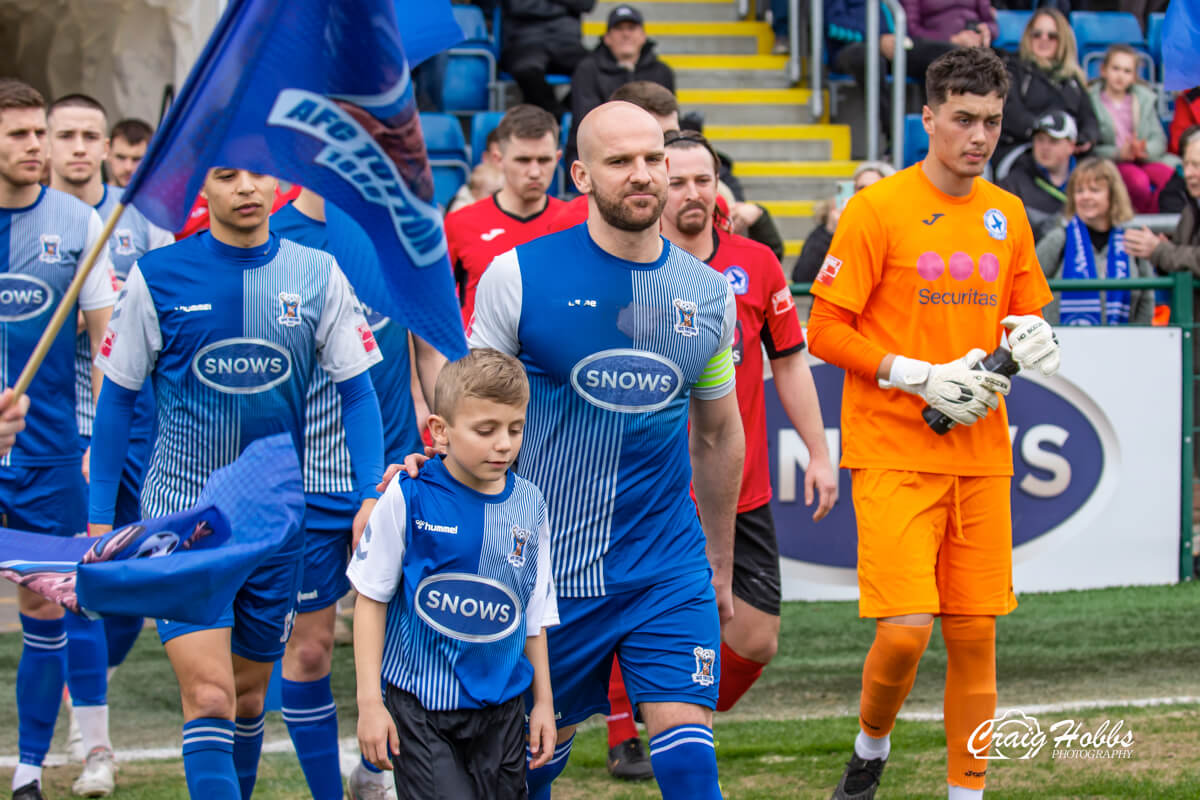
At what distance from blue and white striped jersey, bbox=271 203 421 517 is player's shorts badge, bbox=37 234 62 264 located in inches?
31.7

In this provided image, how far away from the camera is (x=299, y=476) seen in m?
4.00

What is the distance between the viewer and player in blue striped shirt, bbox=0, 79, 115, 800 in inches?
213

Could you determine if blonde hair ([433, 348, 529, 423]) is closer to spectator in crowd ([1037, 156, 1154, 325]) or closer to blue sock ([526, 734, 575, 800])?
blue sock ([526, 734, 575, 800])

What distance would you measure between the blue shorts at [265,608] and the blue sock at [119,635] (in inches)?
82.3

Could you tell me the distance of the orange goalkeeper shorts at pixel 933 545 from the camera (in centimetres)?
483

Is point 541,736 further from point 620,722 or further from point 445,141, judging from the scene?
point 445,141

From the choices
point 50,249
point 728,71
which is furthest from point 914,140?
point 50,249

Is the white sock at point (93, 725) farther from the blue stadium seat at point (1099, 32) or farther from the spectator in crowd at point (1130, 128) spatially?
the blue stadium seat at point (1099, 32)

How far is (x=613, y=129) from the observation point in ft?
13.0

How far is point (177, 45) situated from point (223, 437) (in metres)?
6.87

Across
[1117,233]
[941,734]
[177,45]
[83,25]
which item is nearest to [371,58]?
[941,734]

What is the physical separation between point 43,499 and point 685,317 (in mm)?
2863

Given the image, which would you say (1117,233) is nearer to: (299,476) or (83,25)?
(299,476)

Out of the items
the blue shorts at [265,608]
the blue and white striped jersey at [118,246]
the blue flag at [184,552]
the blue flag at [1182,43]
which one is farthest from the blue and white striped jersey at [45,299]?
the blue flag at [1182,43]
